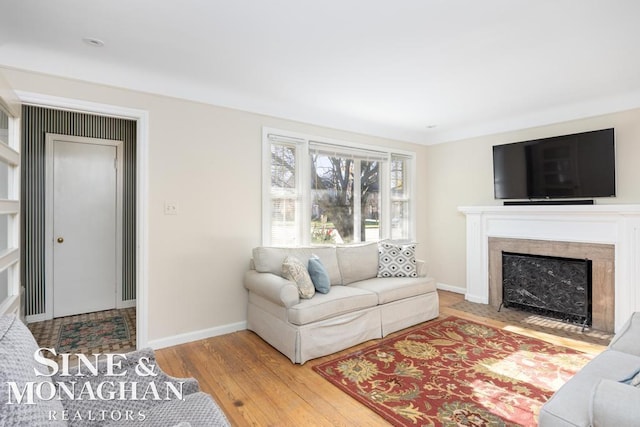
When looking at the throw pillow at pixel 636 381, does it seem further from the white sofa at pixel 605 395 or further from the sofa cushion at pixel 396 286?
the sofa cushion at pixel 396 286

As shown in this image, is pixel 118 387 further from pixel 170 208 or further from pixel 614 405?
pixel 170 208

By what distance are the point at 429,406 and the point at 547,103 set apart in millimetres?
3563

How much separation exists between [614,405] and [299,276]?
2.30m

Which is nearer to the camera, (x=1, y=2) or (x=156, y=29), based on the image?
(x=1, y=2)

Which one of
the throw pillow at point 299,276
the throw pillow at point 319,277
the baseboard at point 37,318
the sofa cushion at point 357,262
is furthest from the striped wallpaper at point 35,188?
the sofa cushion at point 357,262

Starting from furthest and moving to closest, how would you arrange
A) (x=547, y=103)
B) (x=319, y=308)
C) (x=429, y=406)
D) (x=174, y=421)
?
(x=547, y=103) < (x=319, y=308) < (x=429, y=406) < (x=174, y=421)

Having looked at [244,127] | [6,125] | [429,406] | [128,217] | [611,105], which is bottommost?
[429,406]

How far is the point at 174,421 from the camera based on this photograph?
1.29m

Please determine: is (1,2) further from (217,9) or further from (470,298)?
(470,298)

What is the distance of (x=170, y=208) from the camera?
3.23 meters

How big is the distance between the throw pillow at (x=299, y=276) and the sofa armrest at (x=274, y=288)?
6cm

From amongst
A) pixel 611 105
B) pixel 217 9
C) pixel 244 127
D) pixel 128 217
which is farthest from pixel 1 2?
pixel 611 105

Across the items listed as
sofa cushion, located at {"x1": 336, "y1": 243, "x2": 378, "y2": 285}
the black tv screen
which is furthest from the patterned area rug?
the black tv screen

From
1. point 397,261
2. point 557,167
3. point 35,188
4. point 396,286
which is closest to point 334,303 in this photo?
point 396,286
